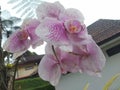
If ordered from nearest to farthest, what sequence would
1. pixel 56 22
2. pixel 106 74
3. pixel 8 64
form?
pixel 56 22 < pixel 8 64 < pixel 106 74

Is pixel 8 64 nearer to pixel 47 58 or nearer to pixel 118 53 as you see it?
pixel 47 58

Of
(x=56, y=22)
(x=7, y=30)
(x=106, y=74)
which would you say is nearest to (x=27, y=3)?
(x=7, y=30)

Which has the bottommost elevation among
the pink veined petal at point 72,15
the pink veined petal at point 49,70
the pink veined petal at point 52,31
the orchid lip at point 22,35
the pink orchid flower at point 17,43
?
the pink veined petal at point 49,70

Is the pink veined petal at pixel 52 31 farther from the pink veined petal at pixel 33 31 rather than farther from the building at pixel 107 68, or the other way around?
A: the building at pixel 107 68

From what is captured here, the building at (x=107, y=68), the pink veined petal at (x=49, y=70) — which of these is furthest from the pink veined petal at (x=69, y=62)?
the building at (x=107, y=68)

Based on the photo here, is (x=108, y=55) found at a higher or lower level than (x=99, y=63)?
lower

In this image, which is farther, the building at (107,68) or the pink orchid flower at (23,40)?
the building at (107,68)

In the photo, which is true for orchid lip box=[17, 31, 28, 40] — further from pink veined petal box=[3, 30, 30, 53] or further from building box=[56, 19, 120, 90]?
building box=[56, 19, 120, 90]

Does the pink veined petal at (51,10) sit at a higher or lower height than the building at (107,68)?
higher
